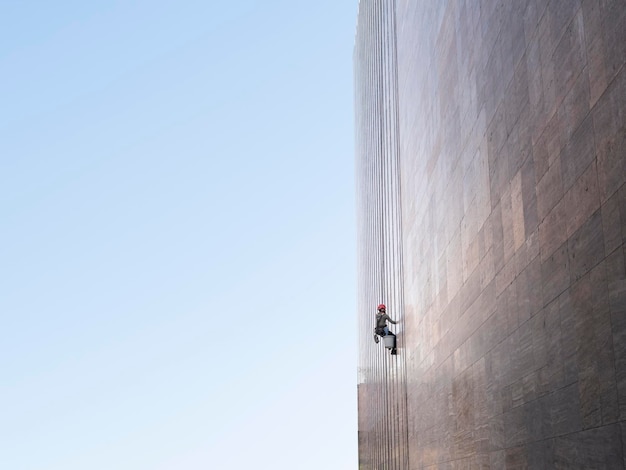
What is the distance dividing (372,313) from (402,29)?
61.7 ft

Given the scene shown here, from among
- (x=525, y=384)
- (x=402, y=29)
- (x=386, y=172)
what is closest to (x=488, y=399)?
(x=525, y=384)

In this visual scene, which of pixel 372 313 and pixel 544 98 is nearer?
pixel 544 98

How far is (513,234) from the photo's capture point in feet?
53.7

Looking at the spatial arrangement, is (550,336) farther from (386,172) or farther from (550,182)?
(386,172)

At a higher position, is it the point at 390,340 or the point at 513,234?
the point at 390,340

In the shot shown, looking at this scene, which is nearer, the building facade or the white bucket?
the building facade

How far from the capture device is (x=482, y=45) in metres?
19.1

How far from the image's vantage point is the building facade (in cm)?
1166

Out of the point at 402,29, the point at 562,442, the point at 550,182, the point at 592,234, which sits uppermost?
the point at 402,29

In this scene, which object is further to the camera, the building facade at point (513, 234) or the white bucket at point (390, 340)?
the white bucket at point (390, 340)

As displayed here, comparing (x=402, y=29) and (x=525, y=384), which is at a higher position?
(x=402, y=29)

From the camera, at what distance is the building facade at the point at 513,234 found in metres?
11.7

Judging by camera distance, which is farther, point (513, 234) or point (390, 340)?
point (390, 340)

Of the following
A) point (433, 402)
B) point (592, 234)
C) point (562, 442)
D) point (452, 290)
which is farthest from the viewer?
point (433, 402)
